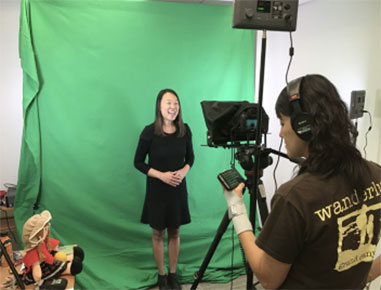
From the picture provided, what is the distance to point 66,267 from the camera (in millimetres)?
1519

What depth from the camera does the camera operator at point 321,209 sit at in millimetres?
683

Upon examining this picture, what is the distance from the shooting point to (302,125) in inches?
29.8

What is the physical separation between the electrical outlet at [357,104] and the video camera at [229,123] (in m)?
0.67

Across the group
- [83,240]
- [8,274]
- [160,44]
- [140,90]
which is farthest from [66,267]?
[160,44]

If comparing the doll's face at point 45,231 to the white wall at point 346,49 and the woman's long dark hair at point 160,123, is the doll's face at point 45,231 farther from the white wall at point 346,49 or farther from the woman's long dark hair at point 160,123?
the white wall at point 346,49

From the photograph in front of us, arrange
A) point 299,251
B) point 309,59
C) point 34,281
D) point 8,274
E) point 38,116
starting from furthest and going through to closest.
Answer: point 309,59
point 38,116
point 8,274
point 34,281
point 299,251

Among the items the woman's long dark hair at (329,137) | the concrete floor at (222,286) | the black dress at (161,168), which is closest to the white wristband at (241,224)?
the woman's long dark hair at (329,137)

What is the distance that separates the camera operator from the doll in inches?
43.7

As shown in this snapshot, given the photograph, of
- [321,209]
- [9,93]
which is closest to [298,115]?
[321,209]

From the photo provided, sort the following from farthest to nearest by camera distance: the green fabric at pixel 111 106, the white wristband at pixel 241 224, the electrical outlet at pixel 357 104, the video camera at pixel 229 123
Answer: the green fabric at pixel 111 106 < the electrical outlet at pixel 357 104 < the video camera at pixel 229 123 < the white wristband at pixel 241 224

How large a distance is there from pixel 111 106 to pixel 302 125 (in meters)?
1.83

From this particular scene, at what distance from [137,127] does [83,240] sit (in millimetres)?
979

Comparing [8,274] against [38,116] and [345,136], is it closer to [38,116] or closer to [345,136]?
[38,116]

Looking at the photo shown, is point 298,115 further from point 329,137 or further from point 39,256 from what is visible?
point 39,256
